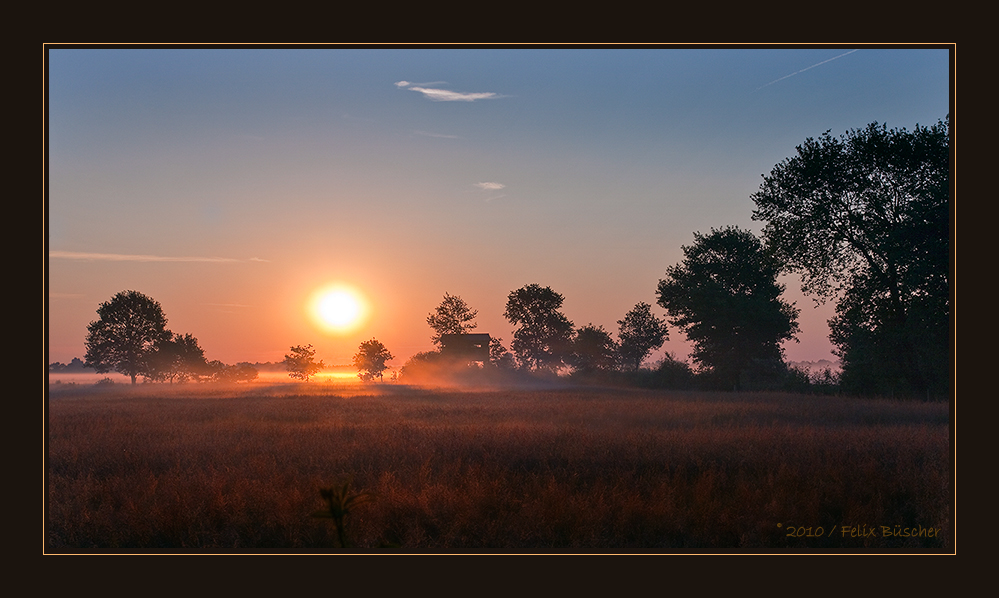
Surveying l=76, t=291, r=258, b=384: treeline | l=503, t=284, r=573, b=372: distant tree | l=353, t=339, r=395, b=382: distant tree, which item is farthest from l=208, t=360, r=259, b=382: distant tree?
l=503, t=284, r=573, b=372: distant tree

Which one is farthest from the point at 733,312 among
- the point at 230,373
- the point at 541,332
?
the point at 230,373

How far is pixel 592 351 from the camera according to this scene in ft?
194

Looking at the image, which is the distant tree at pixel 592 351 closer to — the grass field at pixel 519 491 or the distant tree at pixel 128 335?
the distant tree at pixel 128 335

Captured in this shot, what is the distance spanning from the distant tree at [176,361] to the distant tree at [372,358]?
57.2 ft

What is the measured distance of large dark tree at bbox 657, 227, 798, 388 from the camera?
40.6 m

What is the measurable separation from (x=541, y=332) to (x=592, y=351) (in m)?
11.2

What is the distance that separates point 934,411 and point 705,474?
11.6 meters

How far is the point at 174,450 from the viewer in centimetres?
1255

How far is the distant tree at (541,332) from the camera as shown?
1693 inches

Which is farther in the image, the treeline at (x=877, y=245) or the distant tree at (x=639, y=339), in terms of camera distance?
the distant tree at (x=639, y=339)

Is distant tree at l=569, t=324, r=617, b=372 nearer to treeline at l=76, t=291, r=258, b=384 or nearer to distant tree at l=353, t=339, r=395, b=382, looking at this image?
distant tree at l=353, t=339, r=395, b=382

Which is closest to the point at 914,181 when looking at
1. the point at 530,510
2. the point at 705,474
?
the point at 705,474
